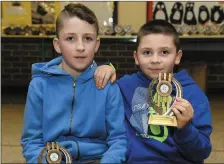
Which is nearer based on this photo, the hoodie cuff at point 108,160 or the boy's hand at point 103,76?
the hoodie cuff at point 108,160

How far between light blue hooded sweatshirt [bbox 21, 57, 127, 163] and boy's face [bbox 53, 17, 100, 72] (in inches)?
3.4

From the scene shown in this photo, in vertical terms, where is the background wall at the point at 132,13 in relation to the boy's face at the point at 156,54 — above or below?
above

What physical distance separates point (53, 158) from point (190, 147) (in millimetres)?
605

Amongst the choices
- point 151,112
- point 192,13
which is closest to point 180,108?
point 151,112

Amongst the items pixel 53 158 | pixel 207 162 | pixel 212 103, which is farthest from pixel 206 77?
pixel 53 158

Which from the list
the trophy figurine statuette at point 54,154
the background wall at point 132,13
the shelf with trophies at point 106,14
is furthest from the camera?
the background wall at point 132,13

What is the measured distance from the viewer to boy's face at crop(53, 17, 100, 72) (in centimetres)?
185

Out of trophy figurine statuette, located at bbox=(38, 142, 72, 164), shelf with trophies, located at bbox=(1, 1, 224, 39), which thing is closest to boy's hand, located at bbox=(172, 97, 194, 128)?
trophy figurine statuette, located at bbox=(38, 142, 72, 164)

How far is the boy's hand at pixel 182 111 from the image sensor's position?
165 centimetres

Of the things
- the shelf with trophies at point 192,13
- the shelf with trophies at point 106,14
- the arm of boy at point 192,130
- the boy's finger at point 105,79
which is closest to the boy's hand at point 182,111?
the arm of boy at point 192,130

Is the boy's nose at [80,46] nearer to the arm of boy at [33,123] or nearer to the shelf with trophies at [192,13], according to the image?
the arm of boy at [33,123]

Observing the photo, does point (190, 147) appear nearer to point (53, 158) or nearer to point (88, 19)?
point (53, 158)

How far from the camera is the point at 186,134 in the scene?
170 centimetres

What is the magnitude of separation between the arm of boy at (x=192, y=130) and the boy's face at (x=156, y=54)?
26cm
